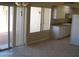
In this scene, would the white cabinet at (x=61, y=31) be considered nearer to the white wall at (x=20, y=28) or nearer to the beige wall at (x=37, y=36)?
the beige wall at (x=37, y=36)

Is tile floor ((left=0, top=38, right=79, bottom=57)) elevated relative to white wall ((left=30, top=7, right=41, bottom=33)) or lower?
lower

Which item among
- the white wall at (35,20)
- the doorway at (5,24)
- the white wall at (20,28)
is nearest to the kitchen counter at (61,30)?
the white wall at (35,20)

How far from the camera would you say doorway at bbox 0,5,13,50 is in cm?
209

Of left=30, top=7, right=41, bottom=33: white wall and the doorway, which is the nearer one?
the doorway

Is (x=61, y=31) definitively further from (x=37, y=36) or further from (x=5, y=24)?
(x=5, y=24)

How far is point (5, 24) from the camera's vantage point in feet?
6.97

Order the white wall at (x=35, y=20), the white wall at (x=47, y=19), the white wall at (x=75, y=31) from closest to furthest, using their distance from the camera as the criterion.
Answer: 1. the white wall at (x=75, y=31)
2. the white wall at (x=35, y=20)
3. the white wall at (x=47, y=19)

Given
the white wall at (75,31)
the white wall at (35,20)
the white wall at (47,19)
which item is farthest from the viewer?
the white wall at (47,19)

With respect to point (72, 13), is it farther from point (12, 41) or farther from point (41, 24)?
point (12, 41)

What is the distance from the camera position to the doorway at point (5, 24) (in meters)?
2.09

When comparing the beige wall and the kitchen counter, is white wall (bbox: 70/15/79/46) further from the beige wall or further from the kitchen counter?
the beige wall

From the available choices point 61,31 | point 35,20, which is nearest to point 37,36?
point 35,20

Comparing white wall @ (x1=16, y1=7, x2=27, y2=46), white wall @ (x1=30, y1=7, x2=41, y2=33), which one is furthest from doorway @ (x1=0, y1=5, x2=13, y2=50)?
white wall @ (x1=30, y1=7, x2=41, y2=33)

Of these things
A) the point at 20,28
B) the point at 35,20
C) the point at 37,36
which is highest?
the point at 35,20
